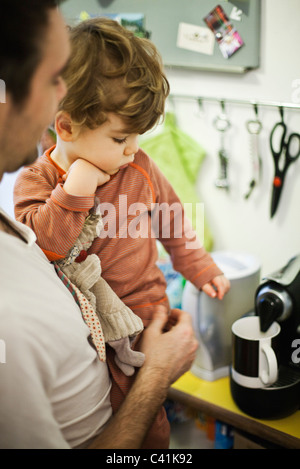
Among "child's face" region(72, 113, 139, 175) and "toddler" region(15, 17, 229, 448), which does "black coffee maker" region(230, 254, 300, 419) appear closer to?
"toddler" region(15, 17, 229, 448)

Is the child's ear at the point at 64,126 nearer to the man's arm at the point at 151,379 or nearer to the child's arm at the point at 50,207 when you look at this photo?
the child's arm at the point at 50,207

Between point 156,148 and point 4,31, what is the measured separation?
707 mm

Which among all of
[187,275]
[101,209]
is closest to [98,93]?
[101,209]

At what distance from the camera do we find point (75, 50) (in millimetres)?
612

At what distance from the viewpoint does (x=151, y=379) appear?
701 millimetres

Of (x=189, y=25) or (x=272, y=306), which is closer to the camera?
(x=272, y=306)

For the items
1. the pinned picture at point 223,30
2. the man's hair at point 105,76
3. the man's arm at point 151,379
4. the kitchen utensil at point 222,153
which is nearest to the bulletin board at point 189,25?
the pinned picture at point 223,30

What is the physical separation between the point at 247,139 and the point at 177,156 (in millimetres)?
188

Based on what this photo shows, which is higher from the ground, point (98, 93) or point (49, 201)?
point (98, 93)

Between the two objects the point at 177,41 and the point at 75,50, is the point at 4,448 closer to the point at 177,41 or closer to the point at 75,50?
the point at 75,50

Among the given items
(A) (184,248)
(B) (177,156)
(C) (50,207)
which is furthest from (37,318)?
(B) (177,156)

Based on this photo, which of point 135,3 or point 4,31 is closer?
point 4,31

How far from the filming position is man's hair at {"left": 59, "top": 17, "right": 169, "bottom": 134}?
609mm

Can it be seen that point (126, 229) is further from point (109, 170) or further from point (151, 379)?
point (151, 379)
